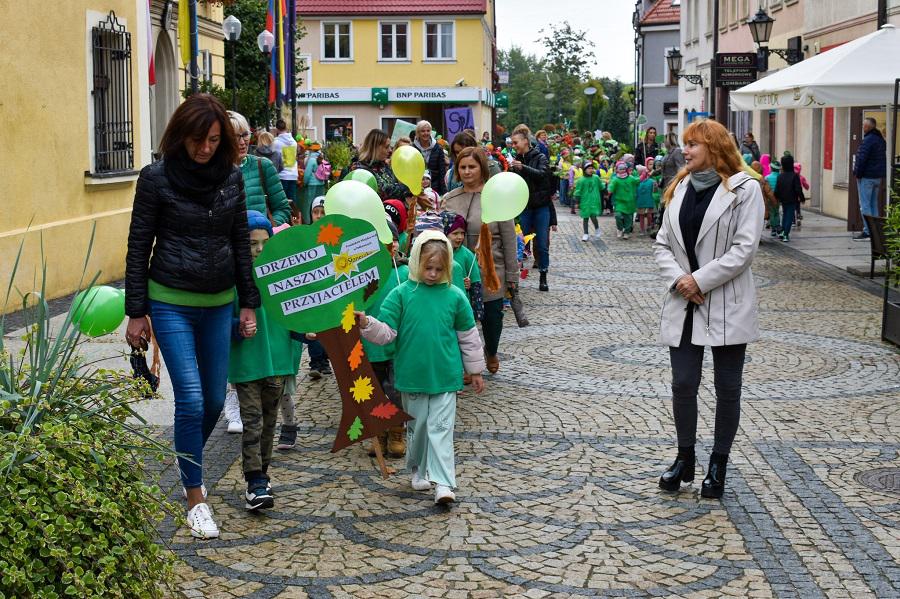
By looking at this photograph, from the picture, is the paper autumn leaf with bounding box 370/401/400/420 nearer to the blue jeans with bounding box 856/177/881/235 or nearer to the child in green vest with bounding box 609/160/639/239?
the blue jeans with bounding box 856/177/881/235

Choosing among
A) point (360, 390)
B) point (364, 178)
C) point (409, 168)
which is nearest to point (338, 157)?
point (409, 168)

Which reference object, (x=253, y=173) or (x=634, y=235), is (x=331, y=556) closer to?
(x=253, y=173)

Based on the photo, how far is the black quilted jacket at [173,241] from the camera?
5270 mm

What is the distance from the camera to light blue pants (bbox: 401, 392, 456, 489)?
604cm

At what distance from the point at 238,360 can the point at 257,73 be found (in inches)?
1316

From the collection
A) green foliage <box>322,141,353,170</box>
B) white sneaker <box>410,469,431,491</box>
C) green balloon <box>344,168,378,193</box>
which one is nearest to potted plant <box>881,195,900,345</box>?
green balloon <box>344,168,378,193</box>

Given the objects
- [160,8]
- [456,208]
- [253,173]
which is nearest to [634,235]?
[160,8]

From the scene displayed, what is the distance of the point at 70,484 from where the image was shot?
3.64 meters

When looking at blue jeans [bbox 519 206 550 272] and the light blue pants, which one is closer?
the light blue pants

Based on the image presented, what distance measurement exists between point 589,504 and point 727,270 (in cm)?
130

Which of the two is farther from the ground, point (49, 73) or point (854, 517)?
point (49, 73)

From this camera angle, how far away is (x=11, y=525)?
Answer: 11.2ft

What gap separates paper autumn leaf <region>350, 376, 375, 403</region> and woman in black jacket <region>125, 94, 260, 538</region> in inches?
38.2

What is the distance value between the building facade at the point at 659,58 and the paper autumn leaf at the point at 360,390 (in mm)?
63411
